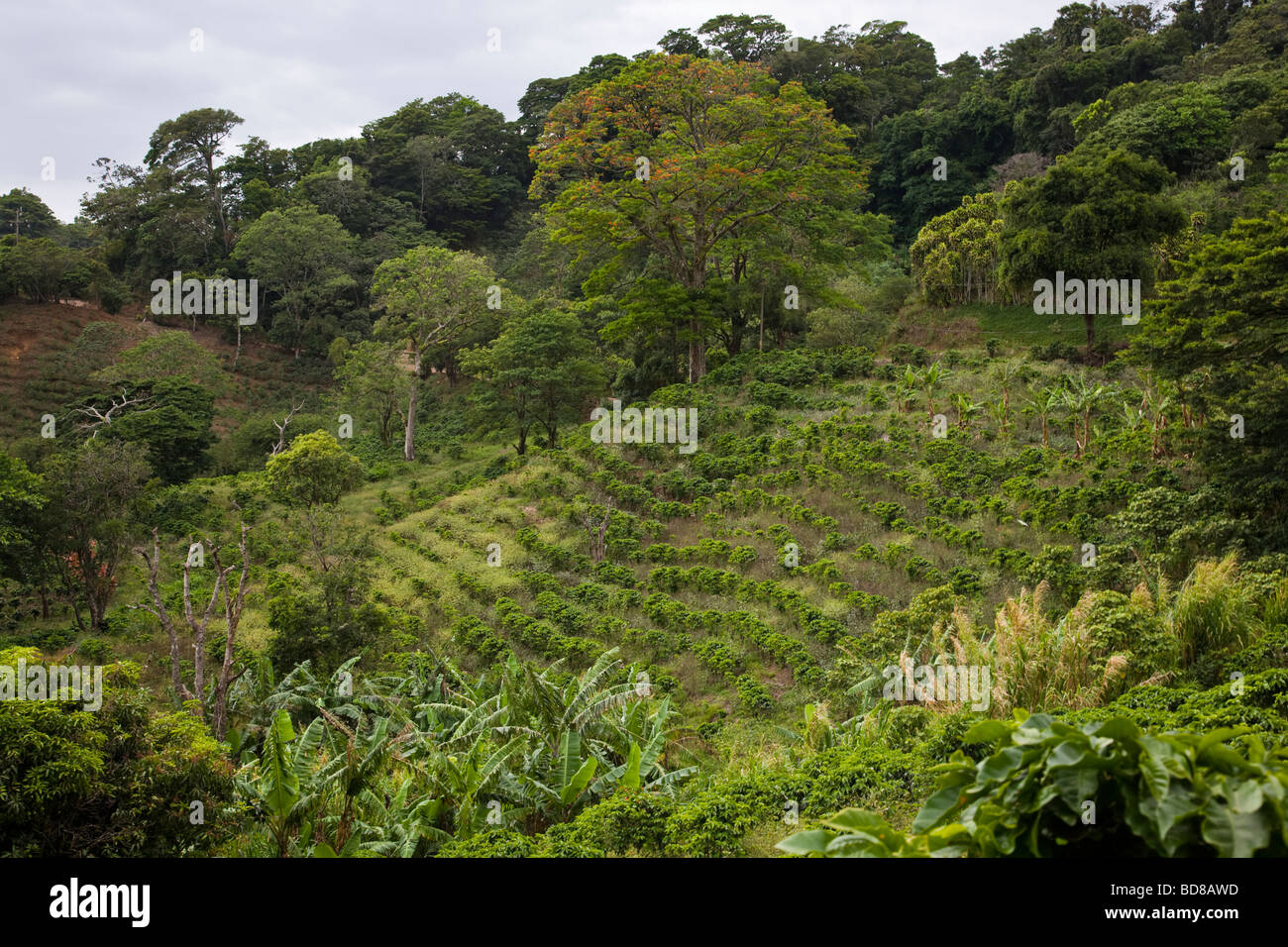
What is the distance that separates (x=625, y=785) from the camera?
7.14 metres

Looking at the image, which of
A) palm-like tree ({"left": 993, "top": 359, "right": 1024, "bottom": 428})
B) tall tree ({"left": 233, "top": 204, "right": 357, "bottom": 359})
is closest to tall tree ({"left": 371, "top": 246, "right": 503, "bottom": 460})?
tall tree ({"left": 233, "top": 204, "right": 357, "bottom": 359})

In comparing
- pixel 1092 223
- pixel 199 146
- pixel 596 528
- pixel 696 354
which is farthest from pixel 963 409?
pixel 199 146

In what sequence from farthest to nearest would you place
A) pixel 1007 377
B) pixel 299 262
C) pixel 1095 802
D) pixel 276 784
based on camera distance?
1. pixel 299 262
2. pixel 1007 377
3. pixel 276 784
4. pixel 1095 802

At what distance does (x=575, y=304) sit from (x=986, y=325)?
13347 mm

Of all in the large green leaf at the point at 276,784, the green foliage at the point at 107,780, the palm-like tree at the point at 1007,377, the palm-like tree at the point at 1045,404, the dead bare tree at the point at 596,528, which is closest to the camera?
the green foliage at the point at 107,780

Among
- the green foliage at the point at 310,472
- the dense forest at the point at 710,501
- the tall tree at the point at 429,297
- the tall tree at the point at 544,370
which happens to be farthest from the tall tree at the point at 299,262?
the green foliage at the point at 310,472

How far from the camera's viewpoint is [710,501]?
17453mm

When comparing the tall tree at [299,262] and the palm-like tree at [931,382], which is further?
the tall tree at [299,262]

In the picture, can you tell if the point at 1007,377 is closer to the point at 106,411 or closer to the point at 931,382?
the point at 931,382

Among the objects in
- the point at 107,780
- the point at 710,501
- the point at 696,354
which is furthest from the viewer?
the point at 696,354

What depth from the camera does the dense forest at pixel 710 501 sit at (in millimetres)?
5574

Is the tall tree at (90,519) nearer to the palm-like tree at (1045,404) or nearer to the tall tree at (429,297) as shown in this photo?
the tall tree at (429,297)

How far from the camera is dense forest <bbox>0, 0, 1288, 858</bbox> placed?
557 cm
